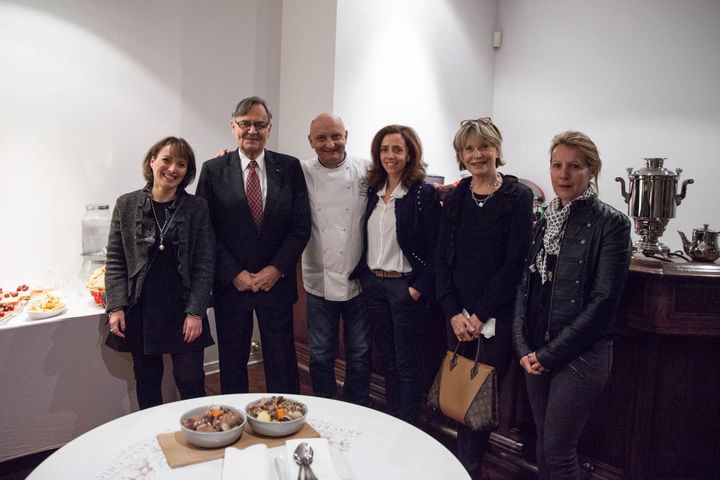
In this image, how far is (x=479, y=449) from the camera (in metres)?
2.03

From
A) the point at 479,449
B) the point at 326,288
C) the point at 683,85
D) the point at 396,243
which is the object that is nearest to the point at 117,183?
the point at 326,288

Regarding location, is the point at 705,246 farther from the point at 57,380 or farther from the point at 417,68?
the point at 57,380

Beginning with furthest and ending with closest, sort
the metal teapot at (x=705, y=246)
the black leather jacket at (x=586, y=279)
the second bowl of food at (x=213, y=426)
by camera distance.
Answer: the metal teapot at (x=705, y=246)
the black leather jacket at (x=586, y=279)
the second bowl of food at (x=213, y=426)

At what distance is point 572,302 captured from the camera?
5.65ft

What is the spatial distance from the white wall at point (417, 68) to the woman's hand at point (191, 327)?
1.84 m

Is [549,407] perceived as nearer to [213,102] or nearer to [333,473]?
[333,473]

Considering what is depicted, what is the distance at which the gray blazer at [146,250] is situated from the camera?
2068 mm

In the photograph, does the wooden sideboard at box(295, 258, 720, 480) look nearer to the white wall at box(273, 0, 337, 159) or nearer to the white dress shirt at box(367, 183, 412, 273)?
the white dress shirt at box(367, 183, 412, 273)

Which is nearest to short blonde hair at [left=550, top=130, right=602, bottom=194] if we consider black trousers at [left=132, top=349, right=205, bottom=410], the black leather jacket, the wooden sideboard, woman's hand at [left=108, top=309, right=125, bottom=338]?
the black leather jacket

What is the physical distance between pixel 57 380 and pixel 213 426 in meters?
1.49

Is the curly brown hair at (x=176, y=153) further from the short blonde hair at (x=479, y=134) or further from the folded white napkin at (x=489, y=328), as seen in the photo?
the folded white napkin at (x=489, y=328)

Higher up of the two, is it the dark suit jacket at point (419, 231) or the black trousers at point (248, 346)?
the dark suit jacket at point (419, 231)

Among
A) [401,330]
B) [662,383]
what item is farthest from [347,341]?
[662,383]

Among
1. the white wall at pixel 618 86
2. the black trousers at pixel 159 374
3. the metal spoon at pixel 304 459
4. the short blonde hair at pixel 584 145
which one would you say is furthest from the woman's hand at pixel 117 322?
the white wall at pixel 618 86
